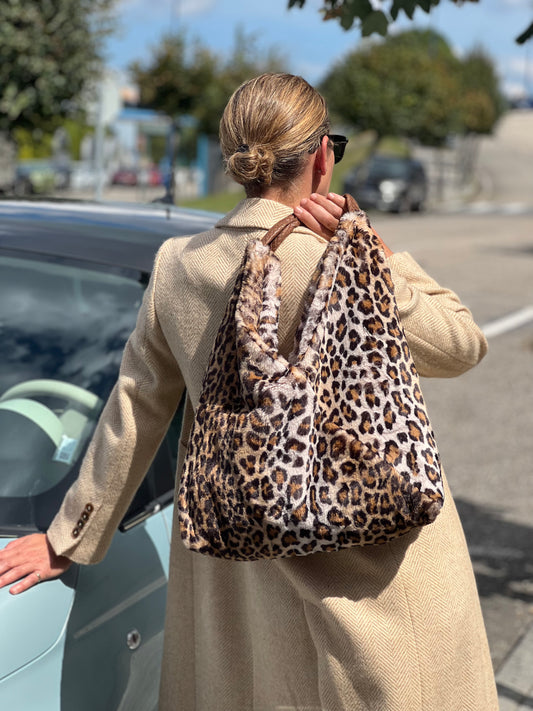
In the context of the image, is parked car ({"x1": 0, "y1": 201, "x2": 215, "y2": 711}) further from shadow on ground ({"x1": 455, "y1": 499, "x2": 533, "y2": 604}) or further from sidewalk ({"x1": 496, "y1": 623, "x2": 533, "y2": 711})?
shadow on ground ({"x1": 455, "y1": 499, "x2": 533, "y2": 604})

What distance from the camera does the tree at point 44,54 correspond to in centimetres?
1420

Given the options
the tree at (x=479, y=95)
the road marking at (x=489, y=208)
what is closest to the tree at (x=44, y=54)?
the road marking at (x=489, y=208)

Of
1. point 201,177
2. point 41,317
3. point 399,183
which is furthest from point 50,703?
point 201,177

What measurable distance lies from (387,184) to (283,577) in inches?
1042

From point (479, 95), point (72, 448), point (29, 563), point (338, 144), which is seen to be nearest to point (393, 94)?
point (479, 95)

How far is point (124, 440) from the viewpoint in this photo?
1.80 meters

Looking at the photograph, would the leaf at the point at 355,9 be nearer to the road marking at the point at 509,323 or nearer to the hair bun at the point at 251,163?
the hair bun at the point at 251,163

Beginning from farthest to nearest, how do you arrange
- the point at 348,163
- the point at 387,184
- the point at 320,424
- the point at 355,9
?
1. the point at 348,163
2. the point at 387,184
3. the point at 355,9
4. the point at 320,424

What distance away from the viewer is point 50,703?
167 centimetres

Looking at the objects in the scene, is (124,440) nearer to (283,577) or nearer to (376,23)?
(283,577)

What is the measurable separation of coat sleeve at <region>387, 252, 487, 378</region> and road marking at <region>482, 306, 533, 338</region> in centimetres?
792

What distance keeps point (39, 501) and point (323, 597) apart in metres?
0.79

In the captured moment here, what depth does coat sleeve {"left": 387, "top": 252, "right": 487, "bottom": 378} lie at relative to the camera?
161cm

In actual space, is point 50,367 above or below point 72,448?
above
